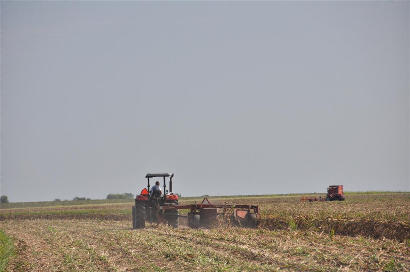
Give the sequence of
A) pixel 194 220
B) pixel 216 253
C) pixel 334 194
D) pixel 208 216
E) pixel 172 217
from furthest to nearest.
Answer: pixel 334 194, pixel 172 217, pixel 208 216, pixel 194 220, pixel 216 253

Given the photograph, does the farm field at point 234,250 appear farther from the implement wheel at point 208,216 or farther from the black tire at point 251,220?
the implement wheel at point 208,216

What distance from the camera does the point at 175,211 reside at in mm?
25172

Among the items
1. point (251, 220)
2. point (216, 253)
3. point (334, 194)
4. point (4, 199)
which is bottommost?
point (216, 253)

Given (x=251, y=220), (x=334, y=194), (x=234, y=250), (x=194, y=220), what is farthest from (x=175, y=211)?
(x=334, y=194)

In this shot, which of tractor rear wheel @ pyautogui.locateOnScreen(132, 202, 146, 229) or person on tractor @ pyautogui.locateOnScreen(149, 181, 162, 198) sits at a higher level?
person on tractor @ pyautogui.locateOnScreen(149, 181, 162, 198)

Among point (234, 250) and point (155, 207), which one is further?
point (155, 207)

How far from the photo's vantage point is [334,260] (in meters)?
12.9

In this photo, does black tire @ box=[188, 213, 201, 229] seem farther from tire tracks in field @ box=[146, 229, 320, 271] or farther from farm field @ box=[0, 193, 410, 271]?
tire tracks in field @ box=[146, 229, 320, 271]

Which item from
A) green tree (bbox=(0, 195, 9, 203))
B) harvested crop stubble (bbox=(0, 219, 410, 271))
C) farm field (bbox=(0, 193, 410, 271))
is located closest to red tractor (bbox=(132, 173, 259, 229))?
farm field (bbox=(0, 193, 410, 271))

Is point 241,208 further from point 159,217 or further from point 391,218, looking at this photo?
point 391,218

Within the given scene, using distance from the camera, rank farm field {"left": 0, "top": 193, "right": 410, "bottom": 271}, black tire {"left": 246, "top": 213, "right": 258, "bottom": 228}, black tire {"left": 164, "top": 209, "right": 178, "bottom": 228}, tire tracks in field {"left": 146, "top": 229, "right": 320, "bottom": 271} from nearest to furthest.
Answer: tire tracks in field {"left": 146, "top": 229, "right": 320, "bottom": 271} → farm field {"left": 0, "top": 193, "right": 410, "bottom": 271} → black tire {"left": 246, "top": 213, "right": 258, "bottom": 228} → black tire {"left": 164, "top": 209, "right": 178, "bottom": 228}

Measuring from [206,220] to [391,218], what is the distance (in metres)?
7.79

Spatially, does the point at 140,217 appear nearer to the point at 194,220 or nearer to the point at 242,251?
the point at 194,220

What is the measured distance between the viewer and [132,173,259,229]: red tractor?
956 inches
